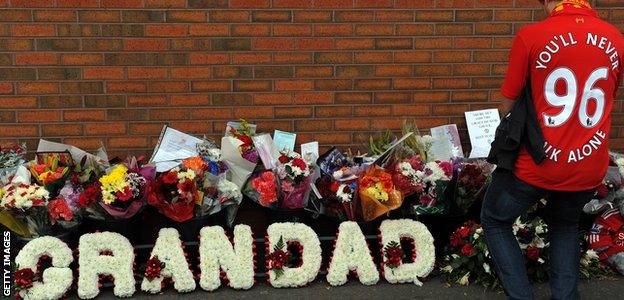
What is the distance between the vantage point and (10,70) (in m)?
3.96

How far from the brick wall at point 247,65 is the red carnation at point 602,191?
0.96 m

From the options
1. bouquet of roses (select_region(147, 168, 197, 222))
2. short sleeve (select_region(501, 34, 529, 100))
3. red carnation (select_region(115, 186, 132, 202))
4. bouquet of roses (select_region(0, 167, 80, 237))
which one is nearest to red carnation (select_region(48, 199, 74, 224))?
bouquet of roses (select_region(0, 167, 80, 237))

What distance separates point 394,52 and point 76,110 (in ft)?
7.30

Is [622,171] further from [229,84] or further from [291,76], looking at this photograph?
[229,84]

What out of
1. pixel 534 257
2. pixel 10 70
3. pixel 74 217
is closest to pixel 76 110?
pixel 10 70

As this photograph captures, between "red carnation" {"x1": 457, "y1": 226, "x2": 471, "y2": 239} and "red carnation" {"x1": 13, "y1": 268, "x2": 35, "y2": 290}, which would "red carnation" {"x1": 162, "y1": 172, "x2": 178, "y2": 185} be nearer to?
"red carnation" {"x1": 13, "y1": 268, "x2": 35, "y2": 290}

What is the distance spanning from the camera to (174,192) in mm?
3525

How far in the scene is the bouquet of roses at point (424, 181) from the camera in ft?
12.3

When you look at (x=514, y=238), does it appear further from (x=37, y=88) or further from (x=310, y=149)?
(x=37, y=88)

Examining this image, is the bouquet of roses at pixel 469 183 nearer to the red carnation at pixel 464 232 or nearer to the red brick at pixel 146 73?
the red carnation at pixel 464 232

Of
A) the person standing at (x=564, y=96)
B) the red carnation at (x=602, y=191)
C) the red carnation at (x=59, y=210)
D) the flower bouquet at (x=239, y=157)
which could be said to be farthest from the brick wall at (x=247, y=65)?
the person standing at (x=564, y=96)

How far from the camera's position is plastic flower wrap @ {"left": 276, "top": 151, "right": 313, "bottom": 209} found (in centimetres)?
371

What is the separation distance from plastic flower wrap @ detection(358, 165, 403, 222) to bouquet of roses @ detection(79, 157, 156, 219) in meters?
1.30

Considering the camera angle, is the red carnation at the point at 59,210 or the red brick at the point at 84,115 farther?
the red brick at the point at 84,115
